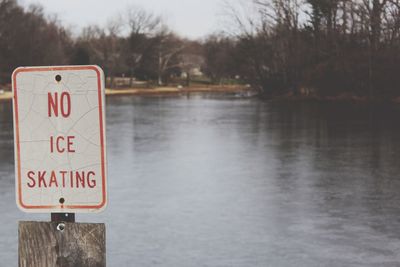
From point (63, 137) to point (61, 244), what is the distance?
0.38 meters

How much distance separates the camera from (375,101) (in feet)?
158

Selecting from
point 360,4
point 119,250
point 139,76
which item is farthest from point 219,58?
point 119,250

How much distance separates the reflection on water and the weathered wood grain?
4570 mm

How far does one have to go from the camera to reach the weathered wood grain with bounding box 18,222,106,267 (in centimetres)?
249

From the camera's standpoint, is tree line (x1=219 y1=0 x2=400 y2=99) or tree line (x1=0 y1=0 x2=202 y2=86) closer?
tree line (x1=219 y1=0 x2=400 y2=99)

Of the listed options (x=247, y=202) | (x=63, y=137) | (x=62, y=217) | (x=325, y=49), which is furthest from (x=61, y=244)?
(x=325, y=49)

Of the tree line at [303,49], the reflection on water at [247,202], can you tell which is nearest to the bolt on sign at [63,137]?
the reflection on water at [247,202]

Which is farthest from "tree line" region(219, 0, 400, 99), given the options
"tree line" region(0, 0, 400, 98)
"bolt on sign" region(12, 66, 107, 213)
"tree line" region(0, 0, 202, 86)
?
"bolt on sign" region(12, 66, 107, 213)

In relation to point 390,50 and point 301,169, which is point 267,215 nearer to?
point 301,169

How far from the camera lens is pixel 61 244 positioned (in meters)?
2.50

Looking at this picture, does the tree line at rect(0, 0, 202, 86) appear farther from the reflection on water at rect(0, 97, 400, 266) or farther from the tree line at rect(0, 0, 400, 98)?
the reflection on water at rect(0, 97, 400, 266)

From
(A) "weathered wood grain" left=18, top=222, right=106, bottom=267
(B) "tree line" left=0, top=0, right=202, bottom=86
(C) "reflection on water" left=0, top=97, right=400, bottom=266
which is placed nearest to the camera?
(A) "weathered wood grain" left=18, top=222, right=106, bottom=267

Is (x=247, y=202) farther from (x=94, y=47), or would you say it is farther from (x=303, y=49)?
(x=94, y=47)

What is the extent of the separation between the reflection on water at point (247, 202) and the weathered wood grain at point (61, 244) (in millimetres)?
4570
